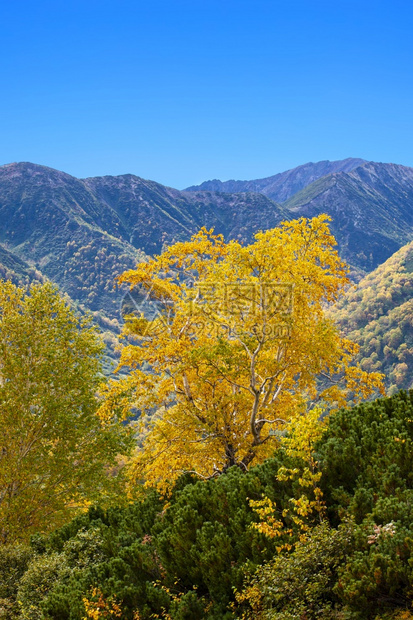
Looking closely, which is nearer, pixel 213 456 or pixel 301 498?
pixel 301 498

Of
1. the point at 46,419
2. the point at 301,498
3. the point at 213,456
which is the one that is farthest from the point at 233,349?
the point at 46,419

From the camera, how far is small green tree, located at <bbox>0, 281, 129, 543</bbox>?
20172 mm

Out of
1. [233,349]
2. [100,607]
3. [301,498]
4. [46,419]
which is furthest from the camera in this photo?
[46,419]

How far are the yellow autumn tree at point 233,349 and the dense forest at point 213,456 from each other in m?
0.09

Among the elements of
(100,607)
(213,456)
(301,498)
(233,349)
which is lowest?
(100,607)

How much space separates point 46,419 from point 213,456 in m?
7.57

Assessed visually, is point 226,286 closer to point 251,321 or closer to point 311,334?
point 251,321

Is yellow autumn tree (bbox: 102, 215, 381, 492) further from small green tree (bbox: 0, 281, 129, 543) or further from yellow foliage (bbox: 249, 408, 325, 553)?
yellow foliage (bbox: 249, 408, 325, 553)

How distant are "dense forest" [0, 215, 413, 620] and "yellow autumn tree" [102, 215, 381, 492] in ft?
0.28

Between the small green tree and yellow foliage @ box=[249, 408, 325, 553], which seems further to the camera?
the small green tree

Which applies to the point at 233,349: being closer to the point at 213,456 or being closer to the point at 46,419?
the point at 213,456

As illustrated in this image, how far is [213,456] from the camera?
63.2 ft

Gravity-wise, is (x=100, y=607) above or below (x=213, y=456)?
below

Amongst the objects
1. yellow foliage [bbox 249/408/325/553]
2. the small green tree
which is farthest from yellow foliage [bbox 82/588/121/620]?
the small green tree
